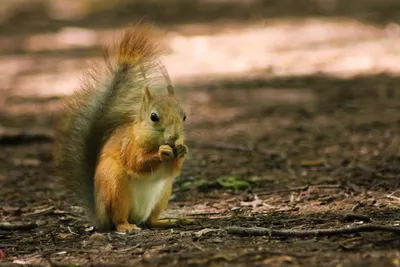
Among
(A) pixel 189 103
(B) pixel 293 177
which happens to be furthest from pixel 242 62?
(B) pixel 293 177

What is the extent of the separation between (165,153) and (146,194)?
0.29 metres

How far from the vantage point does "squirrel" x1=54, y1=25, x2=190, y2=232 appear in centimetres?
338

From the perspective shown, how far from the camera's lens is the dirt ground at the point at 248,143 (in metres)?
3.11

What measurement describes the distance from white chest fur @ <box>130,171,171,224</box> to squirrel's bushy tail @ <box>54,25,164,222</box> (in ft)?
0.96

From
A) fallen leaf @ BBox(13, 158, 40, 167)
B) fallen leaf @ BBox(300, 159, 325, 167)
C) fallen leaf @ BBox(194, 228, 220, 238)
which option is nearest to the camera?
fallen leaf @ BBox(194, 228, 220, 238)

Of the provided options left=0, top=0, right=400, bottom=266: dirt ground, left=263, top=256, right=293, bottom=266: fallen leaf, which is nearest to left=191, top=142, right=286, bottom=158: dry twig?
left=0, top=0, right=400, bottom=266: dirt ground

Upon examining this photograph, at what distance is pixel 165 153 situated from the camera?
3279mm

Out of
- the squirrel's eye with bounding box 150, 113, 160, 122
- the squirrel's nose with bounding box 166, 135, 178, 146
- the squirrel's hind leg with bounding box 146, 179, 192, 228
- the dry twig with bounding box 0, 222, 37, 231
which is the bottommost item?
the dry twig with bounding box 0, 222, 37, 231

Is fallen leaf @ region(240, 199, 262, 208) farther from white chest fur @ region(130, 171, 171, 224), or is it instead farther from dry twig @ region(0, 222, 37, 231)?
dry twig @ region(0, 222, 37, 231)

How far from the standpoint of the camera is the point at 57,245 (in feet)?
11.1

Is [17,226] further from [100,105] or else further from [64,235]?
[100,105]

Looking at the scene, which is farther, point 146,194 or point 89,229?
point 89,229

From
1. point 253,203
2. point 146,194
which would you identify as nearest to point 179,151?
point 146,194

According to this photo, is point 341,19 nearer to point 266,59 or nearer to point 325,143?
point 266,59
